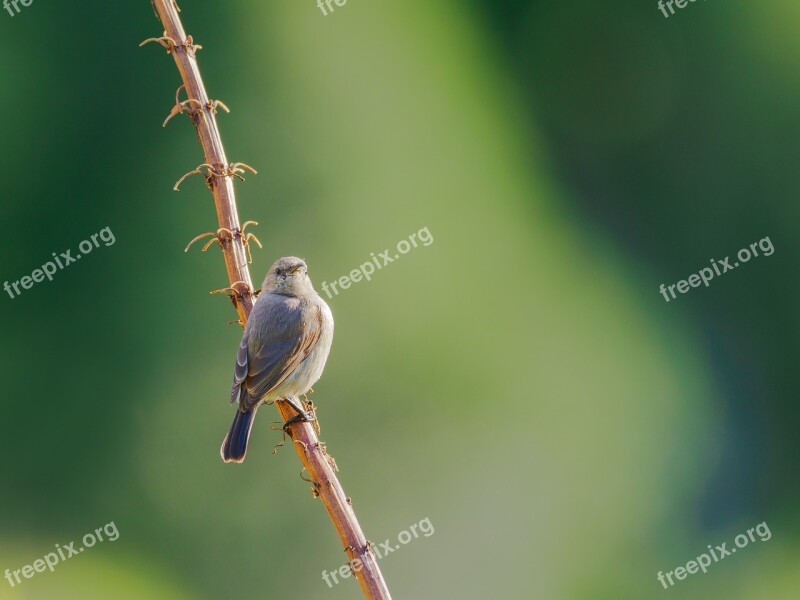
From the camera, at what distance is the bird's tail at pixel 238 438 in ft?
10.2

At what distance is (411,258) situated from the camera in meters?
5.52

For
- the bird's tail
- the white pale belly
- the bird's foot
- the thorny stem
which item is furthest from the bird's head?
the thorny stem

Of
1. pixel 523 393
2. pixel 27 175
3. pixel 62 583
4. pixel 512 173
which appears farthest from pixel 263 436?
pixel 512 173

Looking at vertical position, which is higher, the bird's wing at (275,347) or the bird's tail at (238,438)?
the bird's wing at (275,347)

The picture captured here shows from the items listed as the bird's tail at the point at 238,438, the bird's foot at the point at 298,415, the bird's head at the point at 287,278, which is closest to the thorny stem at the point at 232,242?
the bird's foot at the point at 298,415

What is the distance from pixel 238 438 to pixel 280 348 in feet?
1.42

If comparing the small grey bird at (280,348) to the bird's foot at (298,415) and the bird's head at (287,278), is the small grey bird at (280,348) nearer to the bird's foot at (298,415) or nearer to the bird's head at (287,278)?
the bird's head at (287,278)

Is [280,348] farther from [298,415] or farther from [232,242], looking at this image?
[232,242]

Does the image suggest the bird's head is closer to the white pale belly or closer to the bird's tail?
the white pale belly

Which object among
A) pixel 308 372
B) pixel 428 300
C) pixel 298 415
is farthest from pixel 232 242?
pixel 428 300

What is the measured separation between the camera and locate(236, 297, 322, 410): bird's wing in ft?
11.4

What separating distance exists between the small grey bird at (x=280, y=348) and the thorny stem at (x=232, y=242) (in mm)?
981

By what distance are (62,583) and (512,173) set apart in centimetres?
384

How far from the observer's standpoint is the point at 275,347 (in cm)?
352
